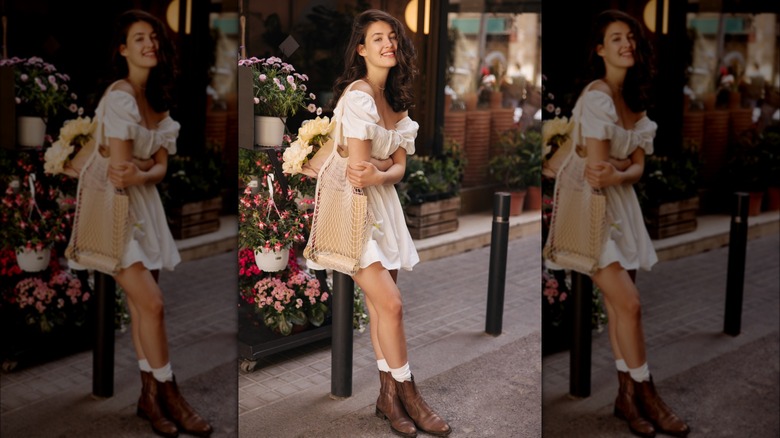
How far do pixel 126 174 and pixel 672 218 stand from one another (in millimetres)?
1833

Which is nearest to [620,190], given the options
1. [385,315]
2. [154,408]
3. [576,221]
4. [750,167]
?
[576,221]

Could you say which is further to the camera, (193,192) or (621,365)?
(621,365)

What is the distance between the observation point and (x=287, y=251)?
299 cm

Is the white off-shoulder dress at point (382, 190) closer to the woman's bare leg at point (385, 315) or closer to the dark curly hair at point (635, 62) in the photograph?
the woman's bare leg at point (385, 315)

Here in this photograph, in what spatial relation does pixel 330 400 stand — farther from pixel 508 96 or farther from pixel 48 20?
pixel 48 20

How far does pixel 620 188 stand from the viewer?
3170 mm

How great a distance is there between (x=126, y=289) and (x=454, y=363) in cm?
112

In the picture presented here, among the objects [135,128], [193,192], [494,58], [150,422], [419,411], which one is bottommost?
[150,422]

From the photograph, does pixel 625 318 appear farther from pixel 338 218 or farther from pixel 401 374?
pixel 338 218

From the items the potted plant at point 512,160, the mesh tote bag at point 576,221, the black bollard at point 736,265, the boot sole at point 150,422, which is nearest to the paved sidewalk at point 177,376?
the boot sole at point 150,422

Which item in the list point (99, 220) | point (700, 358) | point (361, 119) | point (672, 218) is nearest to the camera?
point (361, 119)

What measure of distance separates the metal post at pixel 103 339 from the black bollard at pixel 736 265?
217 cm

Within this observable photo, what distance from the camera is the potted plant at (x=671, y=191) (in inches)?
127

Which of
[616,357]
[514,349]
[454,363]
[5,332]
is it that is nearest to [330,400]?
[454,363]
